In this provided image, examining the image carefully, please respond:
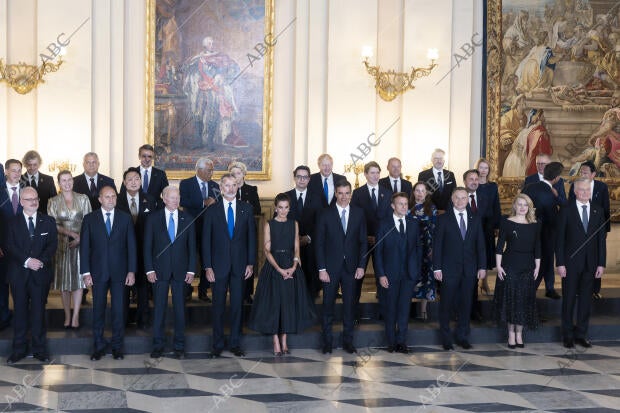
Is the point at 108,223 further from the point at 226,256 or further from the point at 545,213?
the point at 545,213

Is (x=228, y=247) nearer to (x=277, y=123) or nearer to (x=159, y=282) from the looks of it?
(x=159, y=282)

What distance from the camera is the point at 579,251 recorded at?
9273mm

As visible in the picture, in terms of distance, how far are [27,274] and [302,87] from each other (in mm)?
5017

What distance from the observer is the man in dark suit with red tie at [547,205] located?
32.4 feet

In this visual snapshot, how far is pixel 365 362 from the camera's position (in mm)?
8586

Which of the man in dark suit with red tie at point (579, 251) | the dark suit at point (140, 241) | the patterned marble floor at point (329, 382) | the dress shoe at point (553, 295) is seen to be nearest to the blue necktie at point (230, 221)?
the dark suit at point (140, 241)

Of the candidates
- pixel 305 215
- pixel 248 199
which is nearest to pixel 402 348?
pixel 305 215

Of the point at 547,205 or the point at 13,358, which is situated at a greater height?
the point at 547,205

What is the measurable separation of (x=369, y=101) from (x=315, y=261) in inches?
125

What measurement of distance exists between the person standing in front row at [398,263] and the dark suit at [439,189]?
142 centimetres

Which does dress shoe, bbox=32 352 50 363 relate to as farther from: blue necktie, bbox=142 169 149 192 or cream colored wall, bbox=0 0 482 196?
cream colored wall, bbox=0 0 482 196

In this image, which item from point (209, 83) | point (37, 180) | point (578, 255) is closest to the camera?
point (578, 255)

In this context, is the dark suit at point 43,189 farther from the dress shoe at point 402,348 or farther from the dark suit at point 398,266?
the dress shoe at point 402,348

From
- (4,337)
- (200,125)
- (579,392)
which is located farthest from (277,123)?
(579,392)
